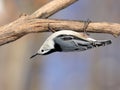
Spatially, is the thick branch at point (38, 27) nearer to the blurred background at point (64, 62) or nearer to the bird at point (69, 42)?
the bird at point (69, 42)

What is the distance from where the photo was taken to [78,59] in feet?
4.16

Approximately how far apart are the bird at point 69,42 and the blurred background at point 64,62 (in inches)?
19.4

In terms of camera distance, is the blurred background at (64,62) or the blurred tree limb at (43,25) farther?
the blurred background at (64,62)

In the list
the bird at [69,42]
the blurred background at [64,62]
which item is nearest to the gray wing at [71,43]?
the bird at [69,42]

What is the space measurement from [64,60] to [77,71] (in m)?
0.08

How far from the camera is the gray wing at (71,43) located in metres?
0.70

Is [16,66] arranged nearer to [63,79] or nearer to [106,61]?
[63,79]

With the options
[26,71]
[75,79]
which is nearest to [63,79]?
[75,79]

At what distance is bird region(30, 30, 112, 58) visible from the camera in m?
0.70

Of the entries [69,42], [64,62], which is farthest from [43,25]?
[64,62]

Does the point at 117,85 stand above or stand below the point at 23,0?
below

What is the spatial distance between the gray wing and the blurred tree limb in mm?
61

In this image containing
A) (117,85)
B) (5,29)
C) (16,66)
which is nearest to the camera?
(5,29)

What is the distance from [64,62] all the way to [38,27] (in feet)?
1.62
